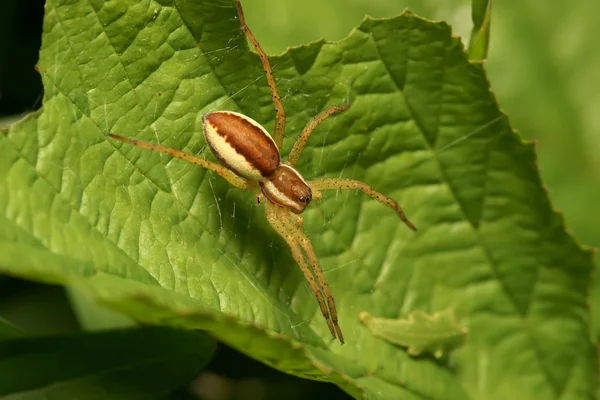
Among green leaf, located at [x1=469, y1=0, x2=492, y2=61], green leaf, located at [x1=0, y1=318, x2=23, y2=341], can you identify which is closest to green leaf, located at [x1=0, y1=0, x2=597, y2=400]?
green leaf, located at [x1=469, y1=0, x2=492, y2=61]

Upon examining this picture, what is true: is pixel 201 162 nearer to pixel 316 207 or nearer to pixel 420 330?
pixel 316 207

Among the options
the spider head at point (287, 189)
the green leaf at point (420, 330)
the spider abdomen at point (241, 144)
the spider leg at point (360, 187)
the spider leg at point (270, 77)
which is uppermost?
the spider leg at point (270, 77)

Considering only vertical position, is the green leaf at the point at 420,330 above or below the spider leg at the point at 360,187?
below

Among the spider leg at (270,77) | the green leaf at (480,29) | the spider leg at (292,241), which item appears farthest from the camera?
the green leaf at (480,29)

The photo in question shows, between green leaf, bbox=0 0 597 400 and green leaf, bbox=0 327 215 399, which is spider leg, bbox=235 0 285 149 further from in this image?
green leaf, bbox=0 327 215 399

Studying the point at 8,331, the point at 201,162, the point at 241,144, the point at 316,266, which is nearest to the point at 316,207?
the point at 316,266

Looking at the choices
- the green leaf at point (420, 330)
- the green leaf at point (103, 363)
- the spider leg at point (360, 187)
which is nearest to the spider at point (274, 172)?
the spider leg at point (360, 187)

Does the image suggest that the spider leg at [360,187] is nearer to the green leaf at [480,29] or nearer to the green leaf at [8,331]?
the green leaf at [480,29]

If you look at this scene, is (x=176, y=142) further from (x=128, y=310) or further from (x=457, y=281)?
(x=457, y=281)
